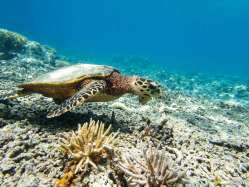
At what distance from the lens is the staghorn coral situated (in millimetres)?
3342

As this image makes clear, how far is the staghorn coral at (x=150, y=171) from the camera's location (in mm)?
3342

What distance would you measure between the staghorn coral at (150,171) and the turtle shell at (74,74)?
204cm

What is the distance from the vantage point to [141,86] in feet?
17.6

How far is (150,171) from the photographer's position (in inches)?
136

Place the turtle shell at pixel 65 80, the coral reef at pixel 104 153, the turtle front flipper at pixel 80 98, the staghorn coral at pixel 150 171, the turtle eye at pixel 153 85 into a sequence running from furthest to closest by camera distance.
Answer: the turtle eye at pixel 153 85 → the turtle shell at pixel 65 80 → the turtle front flipper at pixel 80 98 → the coral reef at pixel 104 153 → the staghorn coral at pixel 150 171

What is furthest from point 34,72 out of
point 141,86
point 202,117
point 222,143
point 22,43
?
point 222,143

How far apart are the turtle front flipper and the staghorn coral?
1.30m

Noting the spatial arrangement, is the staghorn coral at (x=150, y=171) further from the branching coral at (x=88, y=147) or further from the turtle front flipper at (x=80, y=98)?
the turtle front flipper at (x=80, y=98)

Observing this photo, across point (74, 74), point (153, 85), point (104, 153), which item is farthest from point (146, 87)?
point (104, 153)

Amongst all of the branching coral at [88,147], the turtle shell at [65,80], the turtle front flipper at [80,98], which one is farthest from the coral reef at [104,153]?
the turtle shell at [65,80]

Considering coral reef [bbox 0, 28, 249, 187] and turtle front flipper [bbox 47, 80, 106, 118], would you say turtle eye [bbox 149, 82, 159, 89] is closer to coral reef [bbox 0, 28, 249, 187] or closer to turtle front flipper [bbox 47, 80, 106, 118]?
coral reef [bbox 0, 28, 249, 187]

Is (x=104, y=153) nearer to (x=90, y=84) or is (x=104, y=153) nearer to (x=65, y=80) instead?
(x=90, y=84)

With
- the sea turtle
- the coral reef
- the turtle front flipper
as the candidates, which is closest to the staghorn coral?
→ the coral reef

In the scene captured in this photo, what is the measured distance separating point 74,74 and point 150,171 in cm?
254
